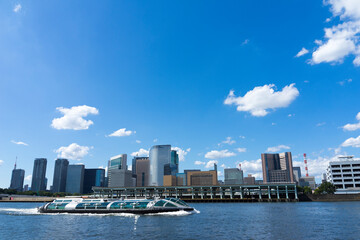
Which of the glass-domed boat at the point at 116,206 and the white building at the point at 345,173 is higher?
the white building at the point at 345,173

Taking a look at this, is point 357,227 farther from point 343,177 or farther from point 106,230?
point 343,177

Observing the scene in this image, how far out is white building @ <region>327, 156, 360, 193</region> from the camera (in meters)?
190

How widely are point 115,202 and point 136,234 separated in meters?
43.4

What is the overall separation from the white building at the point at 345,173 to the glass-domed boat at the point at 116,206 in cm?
15430

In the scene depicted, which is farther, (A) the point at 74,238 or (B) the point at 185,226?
(B) the point at 185,226

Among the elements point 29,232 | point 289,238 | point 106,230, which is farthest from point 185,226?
point 29,232

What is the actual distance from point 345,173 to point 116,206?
177m

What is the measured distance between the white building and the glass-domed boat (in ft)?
506

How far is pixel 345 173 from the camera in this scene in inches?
7608

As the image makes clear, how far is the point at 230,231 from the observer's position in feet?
155

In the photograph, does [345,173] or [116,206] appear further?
[345,173]

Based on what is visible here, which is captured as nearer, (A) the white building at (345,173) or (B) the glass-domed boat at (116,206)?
(B) the glass-domed boat at (116,206)

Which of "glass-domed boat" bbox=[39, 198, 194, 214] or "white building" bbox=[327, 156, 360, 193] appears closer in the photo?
"glass-domed boat" bbox=[39, 198, 194, 214]

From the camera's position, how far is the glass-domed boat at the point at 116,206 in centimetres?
8075
